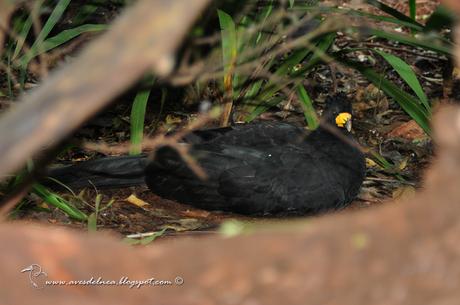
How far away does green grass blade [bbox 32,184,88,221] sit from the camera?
4770 millimetres

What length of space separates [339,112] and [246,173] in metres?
0.99

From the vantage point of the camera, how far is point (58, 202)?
15.9ft

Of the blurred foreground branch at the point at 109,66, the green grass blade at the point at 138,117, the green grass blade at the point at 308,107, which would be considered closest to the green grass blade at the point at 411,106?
the green grass blade at the point at 308,107

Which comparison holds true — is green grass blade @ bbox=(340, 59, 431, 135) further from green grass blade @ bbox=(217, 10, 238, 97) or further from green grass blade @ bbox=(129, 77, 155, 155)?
green grass blade @ bbox=(129, 77, 155, 155)

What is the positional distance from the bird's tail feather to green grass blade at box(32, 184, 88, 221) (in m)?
0.39

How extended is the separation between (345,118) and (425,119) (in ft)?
2.18

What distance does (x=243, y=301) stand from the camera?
1.92 m

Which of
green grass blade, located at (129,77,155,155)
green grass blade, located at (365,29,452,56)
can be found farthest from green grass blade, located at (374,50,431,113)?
green grass blade, located at (129,77,155,155)

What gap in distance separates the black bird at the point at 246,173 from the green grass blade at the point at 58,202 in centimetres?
48

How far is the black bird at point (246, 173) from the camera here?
5.46 m

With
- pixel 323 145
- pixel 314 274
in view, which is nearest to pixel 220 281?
pixel 314 274

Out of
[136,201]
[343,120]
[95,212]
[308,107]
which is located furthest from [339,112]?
[95,212]

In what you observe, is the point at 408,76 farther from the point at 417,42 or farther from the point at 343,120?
the point at 343,120

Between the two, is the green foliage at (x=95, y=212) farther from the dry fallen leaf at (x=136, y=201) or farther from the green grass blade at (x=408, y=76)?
the green grass blade at (x=408, y=76)
